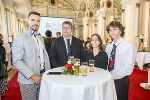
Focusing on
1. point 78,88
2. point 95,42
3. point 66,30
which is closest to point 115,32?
point 95,42

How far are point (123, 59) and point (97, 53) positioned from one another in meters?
0.52

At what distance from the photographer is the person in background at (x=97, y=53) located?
243 cm

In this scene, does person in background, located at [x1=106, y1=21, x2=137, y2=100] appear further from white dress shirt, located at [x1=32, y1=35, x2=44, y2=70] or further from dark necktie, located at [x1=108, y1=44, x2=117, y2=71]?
white dress shirt, located at [x1=32, y1=35, x2=44, y2=70]

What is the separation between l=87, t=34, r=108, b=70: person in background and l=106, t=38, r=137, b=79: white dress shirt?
23 cm

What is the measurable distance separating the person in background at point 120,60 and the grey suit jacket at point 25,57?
125 centimetres

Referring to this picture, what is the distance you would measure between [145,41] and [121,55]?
21.3 feet

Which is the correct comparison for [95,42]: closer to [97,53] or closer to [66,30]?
[97,53]

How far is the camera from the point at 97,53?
8.29 ft

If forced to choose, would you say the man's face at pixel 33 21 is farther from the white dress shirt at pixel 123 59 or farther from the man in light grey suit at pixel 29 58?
the white dress shirt at pixel 123 59

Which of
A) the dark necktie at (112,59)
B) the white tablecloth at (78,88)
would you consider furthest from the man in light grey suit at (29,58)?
the dark necktie at (112,59)

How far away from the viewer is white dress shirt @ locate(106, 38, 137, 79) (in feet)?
6.80

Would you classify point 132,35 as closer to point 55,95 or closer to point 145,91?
point 145,91

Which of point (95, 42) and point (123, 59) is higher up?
point (95, 42)

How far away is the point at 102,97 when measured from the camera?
1592 mm
